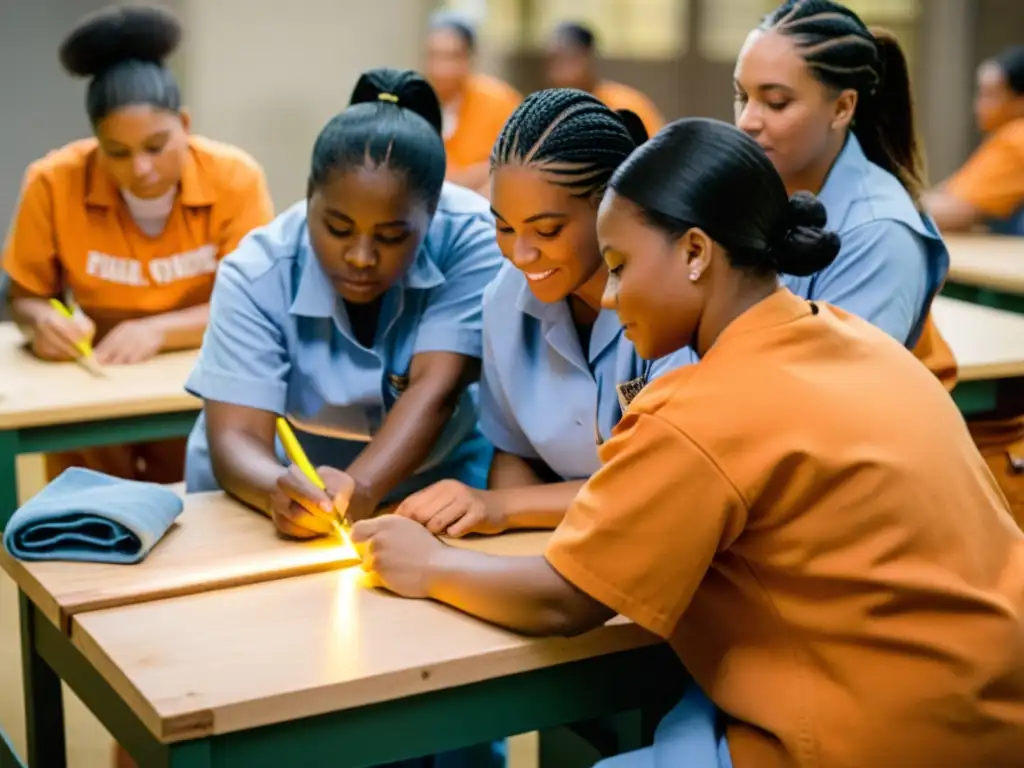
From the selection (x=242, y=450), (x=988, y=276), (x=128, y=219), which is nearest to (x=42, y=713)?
(x=242, y=450)

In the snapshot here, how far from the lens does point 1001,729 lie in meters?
1.50

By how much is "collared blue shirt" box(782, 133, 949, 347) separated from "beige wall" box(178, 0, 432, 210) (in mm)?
4073

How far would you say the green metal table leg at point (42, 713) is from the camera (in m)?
1.98

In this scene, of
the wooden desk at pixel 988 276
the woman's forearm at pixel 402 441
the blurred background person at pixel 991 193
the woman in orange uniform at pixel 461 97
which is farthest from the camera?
the woman in orange uniform at pixel 461 97

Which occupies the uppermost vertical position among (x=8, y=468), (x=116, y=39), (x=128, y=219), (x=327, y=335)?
(x=116, y=39)

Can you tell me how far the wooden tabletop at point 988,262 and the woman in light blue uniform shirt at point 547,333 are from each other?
2.00 metres

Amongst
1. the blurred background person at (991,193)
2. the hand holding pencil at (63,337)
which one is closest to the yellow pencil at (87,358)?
the hand holding pencil at (63,337)

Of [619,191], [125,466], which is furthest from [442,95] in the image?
[619,191]

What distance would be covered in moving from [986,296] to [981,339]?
3.95 feet

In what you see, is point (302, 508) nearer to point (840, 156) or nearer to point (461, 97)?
point (840, 156)

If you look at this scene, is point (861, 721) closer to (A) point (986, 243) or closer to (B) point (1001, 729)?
(B) point (1001, 729)

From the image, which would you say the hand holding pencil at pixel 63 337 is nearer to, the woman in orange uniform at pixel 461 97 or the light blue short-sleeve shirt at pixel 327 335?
the light blue short-sleeve shirt at pixel 327 335

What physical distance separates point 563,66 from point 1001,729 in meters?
5.29

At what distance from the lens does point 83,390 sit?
2666 mm
